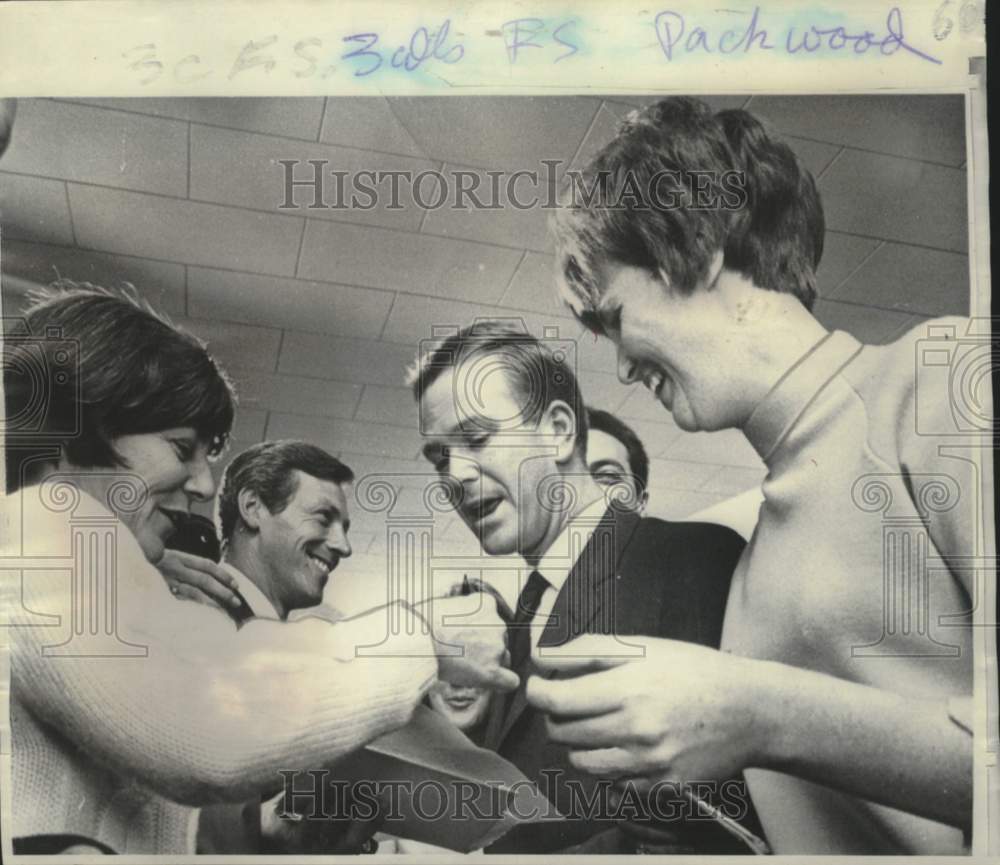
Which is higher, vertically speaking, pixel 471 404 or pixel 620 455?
pixel 471 404

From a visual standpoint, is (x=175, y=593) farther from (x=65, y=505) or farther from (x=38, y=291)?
(x=38, y=291)

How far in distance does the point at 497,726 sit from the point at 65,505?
111 cm

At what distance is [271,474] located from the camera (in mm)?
2203

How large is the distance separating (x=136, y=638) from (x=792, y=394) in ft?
5.23

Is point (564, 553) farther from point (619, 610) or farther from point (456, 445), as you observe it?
point (456, 445)

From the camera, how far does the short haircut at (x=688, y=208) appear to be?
217 cm

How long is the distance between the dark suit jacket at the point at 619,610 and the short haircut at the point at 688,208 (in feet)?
1.75

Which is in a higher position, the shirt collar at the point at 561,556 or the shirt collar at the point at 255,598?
the shirt collar at the point at 561,556

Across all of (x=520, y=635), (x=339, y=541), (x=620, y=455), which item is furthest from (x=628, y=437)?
(x=339, y=541)

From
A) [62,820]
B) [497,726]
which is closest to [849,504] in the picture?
[497,726]

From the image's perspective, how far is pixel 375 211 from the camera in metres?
2.19

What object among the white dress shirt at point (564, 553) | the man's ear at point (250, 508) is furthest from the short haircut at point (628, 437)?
the man's ear at point (250, 508)

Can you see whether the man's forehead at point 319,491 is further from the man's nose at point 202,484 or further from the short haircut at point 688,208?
the short haircut at point 688,208

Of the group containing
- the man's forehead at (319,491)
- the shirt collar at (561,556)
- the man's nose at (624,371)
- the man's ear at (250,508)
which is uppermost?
the man's nose at (624,371)
